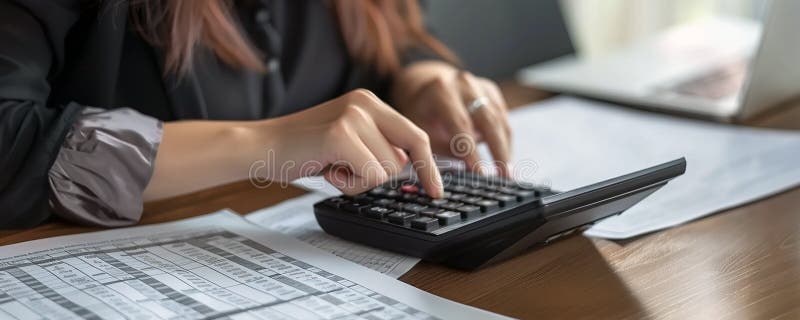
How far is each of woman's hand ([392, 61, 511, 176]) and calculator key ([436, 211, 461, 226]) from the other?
7.7 inches

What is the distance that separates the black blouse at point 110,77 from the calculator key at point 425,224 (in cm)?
27

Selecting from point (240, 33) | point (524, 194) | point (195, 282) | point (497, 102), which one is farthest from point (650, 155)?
point (195, 282)

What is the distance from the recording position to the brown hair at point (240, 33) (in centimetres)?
85

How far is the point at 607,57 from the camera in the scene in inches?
51.6

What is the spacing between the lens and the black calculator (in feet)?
2.13

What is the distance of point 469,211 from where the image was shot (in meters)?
0.67

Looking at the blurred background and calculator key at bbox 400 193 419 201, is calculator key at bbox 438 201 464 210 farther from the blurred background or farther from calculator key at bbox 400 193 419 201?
the blurred background

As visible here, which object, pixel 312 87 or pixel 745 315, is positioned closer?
pixel 745 315

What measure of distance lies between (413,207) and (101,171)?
231 mm

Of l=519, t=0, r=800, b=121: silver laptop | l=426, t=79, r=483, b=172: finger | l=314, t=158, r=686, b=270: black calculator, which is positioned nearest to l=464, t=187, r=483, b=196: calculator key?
l=314, t=158, r=686, b=270: black calculator

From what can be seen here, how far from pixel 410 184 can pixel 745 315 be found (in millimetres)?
270

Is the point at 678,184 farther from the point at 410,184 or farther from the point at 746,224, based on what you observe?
the point at 410,184

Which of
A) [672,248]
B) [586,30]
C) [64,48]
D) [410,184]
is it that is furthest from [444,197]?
[586,30]

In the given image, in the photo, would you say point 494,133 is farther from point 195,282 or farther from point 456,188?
point 195,282
